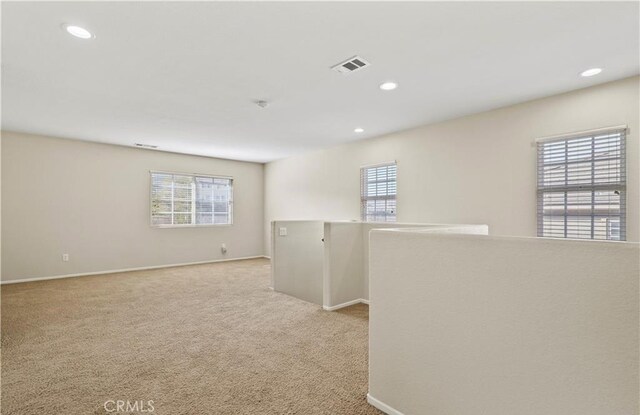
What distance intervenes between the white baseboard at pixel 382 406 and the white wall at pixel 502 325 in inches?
0.4

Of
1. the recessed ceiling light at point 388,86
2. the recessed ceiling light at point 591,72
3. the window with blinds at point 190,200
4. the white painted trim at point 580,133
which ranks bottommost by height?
the window with blinds at point 190,200

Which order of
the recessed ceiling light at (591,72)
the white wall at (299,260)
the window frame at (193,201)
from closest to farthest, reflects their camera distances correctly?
the recessed ceiling light at (591,72)
the white wall at (299,260)
the window frame at (193,201)

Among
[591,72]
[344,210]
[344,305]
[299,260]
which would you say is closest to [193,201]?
[344,210]

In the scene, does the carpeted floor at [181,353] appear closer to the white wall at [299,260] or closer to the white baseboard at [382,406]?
the white baseboard at [382,406]

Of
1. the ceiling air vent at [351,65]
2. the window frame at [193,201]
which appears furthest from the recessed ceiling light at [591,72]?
the window frame at [193,201]

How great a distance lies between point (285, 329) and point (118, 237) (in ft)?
15.2

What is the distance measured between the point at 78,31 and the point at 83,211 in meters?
4.49

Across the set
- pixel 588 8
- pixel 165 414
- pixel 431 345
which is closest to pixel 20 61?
pixel 165 414

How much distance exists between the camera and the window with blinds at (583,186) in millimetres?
3020

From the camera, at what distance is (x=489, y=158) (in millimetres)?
3906

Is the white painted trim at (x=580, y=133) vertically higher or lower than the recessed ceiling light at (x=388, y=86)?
lower

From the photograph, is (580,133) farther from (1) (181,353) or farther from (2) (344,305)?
(1) (181,353)

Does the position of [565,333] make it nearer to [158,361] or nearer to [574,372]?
[574,372]

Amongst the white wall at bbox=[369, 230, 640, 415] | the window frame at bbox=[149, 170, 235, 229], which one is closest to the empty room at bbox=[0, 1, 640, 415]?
the white wall at bbox=[369, 230, 640, 415]
